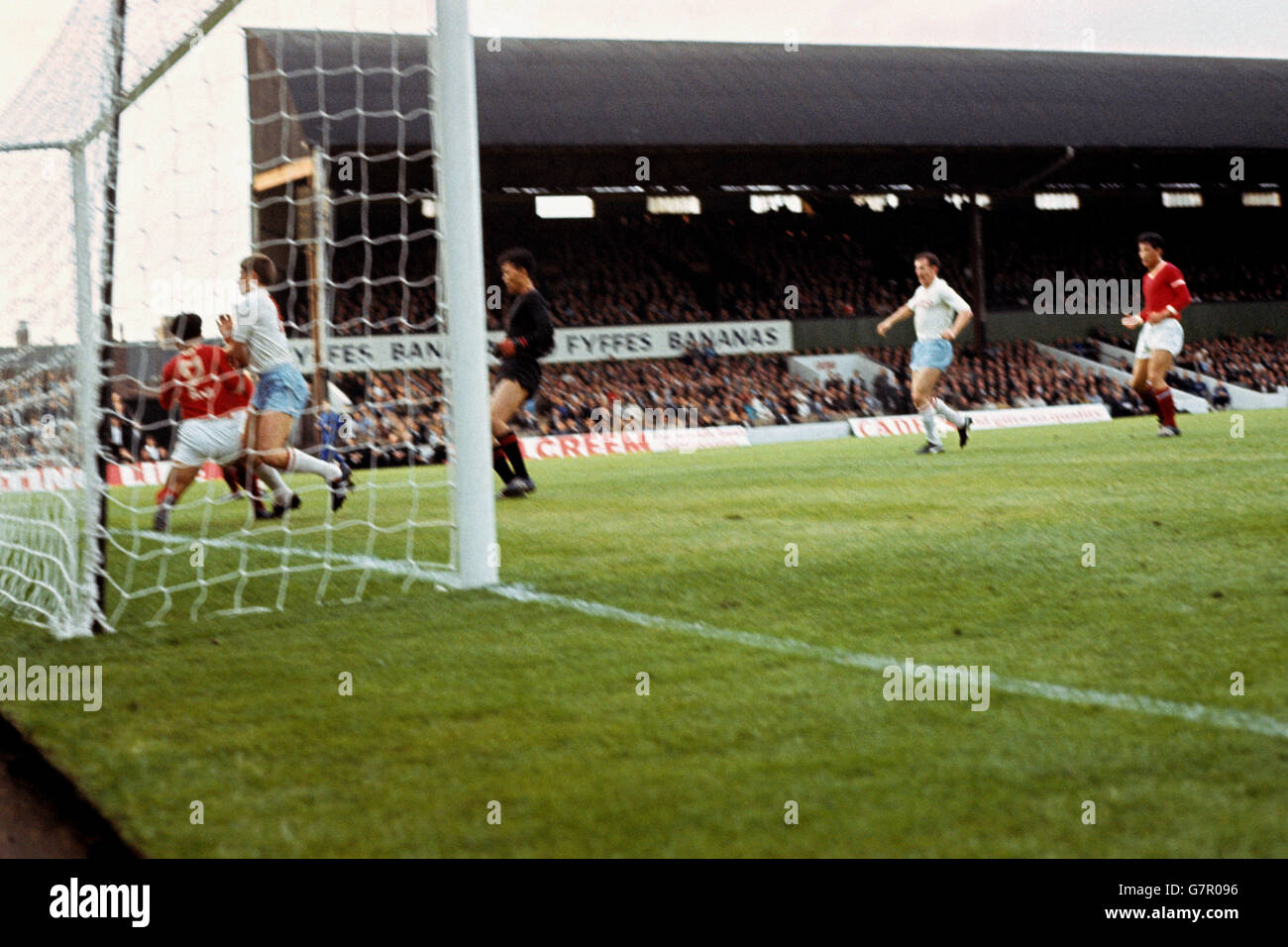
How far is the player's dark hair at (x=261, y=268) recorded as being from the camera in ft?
28.0

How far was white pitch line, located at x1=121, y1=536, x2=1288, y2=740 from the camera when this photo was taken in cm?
316

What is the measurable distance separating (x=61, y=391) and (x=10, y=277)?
7.34ft

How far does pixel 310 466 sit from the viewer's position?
902 centimetres

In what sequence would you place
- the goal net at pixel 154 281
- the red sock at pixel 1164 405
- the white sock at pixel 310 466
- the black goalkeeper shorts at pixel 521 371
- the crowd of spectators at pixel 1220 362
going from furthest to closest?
the crowd of spectators at pixel 1220 362, the red sock at pixel 1164 405, the black goalkeeper shorts at pixel 521 371, the white sock at pixel 310 466, the goal net at pixel 154 281

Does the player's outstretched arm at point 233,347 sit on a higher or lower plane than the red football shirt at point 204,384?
higher

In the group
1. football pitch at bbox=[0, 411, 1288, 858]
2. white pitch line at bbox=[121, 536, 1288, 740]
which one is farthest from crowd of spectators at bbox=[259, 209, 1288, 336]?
white pitch line at bbox=[121, 536, 1288, 740]

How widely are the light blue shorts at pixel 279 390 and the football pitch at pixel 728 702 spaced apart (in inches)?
69.5

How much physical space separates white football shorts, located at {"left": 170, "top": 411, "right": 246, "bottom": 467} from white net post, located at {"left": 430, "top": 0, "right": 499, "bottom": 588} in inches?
144

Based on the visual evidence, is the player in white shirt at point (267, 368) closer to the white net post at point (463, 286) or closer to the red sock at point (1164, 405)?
the white net post at point (463, 286)

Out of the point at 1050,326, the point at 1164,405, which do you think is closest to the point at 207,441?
the point at 1164,405

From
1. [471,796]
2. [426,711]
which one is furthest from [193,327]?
[471,796]

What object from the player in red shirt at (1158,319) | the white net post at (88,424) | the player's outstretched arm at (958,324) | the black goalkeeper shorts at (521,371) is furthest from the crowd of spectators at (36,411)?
the player in red shirt at (1158,319)

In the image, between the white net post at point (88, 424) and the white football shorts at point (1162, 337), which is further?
the white football shorts at point (1162, 337)

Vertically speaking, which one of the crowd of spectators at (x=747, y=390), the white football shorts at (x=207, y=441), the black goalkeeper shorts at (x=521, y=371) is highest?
the crowd of spectators at (x=747, y=390)
